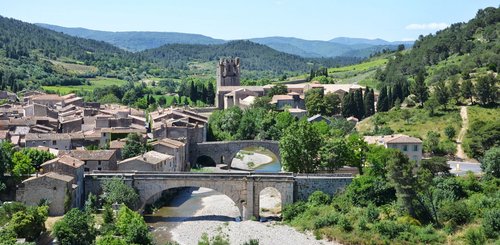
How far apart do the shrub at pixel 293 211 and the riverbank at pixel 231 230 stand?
115 centimetres

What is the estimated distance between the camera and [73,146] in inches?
2325

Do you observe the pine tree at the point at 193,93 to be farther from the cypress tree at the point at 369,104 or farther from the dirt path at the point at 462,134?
the dirt path at the point at 462,134

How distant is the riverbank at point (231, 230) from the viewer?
1656 inches

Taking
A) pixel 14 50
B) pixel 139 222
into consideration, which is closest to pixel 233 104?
pixel 139 222

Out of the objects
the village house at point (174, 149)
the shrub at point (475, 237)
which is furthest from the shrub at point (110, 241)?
the village house at point (174, 149)

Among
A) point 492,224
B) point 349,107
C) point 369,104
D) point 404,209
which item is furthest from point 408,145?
point 349,107

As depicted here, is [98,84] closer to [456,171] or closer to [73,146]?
[73,146]

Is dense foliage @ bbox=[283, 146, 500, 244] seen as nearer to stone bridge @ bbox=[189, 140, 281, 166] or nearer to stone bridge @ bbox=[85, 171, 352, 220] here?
stone bridge @ bbox=[85, 171, 352, 220]

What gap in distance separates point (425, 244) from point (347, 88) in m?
59.9

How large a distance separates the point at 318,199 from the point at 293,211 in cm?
203

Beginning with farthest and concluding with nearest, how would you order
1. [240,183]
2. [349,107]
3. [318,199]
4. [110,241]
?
[349,107] < [240,183] < [318,199] < [110,241]

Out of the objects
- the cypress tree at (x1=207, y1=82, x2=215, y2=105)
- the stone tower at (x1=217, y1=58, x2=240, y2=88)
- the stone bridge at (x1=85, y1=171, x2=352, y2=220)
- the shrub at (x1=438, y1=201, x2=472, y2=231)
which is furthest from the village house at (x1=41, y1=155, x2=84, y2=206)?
the cypress tree at (x1=207, y1=82, x2=215, y2=105)

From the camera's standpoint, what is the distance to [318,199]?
155 ft

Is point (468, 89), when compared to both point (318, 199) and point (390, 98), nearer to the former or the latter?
point (390, 98)
